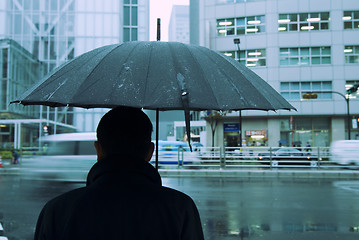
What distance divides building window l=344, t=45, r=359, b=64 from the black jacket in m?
33.1

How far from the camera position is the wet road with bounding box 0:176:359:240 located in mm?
6480

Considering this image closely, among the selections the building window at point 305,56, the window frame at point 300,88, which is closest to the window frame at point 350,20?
the building window at point 305,56

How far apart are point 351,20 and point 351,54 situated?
3165mm

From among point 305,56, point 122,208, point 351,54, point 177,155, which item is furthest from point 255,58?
point 122,208

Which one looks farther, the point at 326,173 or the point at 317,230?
the point at 326,173

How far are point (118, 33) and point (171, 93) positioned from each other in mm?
32824

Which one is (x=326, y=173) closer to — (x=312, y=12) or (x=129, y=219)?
(x=129, y=219)

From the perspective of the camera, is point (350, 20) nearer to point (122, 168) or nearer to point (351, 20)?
point (351, 20)

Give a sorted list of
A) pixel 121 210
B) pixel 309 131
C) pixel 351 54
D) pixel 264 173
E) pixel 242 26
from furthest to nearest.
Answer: pixel 242 26 < pixel 309 131 < pixel 351 54 < pixel 264 173 < pixel 121 210

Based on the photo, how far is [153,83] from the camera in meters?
2.21

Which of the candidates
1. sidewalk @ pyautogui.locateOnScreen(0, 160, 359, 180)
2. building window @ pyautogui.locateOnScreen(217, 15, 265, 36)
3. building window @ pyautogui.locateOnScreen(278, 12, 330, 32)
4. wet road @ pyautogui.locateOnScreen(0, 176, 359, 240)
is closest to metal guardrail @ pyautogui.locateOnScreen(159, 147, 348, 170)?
sidewalk @ pyautogui.locateOnScreen(0, 160, 359, 180)

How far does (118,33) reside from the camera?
109 feet

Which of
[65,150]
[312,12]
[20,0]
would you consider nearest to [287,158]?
[65,150]

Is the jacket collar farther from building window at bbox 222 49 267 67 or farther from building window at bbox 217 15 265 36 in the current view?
building window at bbox 217 15 265 36
